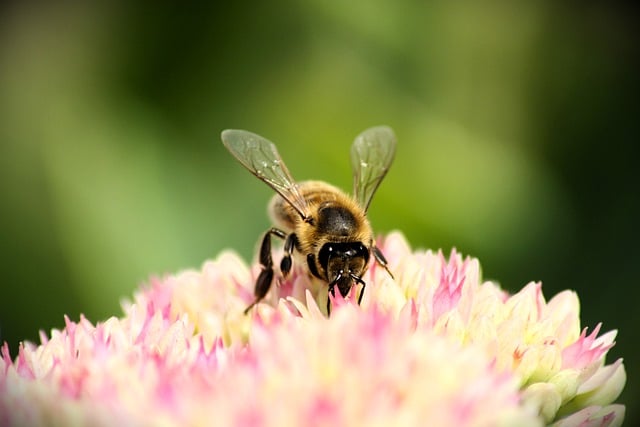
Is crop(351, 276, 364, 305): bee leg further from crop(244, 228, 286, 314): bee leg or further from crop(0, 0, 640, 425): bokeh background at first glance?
crop(0, 0, 640, 425): bokeh background

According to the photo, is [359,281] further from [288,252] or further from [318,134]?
[318,134]

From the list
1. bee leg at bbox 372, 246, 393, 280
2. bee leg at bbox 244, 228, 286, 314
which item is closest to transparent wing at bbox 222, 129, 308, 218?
bee leg at bbox 244, 228, 286, 314

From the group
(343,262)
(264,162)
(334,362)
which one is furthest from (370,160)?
(334,362)

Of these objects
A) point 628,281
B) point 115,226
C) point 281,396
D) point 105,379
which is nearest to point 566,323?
point 281,396

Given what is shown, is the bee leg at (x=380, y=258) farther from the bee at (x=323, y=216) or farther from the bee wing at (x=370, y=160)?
the bee wing at (x=370, y=160)

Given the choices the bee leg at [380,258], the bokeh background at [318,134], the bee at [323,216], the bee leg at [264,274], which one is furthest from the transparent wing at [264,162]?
the bokeh background at [318,134]

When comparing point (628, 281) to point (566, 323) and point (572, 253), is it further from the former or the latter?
point (566, 323)
